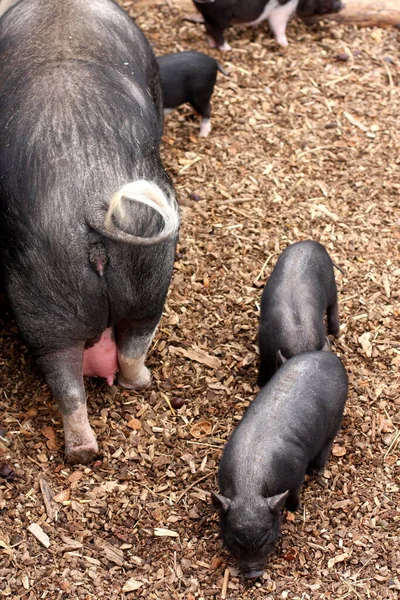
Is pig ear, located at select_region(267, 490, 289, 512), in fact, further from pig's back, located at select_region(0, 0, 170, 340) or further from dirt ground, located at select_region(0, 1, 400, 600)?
pig's back, located at select_region(0, 0, 170, 340)

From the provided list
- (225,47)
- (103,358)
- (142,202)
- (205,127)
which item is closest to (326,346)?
(103,358)

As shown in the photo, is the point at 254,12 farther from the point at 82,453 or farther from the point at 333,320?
the point at 82,453

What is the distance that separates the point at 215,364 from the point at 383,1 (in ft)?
12.2

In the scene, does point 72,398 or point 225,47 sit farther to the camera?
point 225,47

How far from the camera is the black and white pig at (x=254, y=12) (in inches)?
261

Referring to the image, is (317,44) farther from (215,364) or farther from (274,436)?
(274,436)

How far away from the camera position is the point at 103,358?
4.43 m

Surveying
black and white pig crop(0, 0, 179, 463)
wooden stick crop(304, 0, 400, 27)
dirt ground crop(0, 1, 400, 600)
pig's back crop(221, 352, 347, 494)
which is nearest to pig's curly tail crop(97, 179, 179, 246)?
black and white pig crop(0, 0, 179, 463)

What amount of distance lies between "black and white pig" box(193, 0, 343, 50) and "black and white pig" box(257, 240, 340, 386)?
244cm

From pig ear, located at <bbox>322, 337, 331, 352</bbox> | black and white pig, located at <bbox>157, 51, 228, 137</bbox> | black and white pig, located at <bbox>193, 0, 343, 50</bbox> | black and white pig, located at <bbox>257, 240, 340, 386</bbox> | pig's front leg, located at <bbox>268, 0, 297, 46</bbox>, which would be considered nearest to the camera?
black and white pig, located at <bbox>257, 240, 340, 386</bbox>

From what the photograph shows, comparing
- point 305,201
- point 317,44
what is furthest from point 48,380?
point 317,44

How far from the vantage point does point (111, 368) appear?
14.8 ft

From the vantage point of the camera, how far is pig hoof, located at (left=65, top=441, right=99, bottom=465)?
4.30 m

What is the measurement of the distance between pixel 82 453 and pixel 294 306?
1.25 metres
